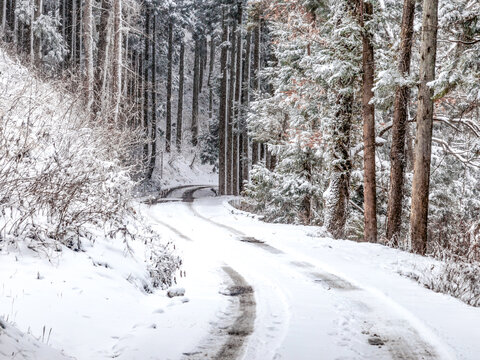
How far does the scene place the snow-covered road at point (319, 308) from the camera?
4.48 metres

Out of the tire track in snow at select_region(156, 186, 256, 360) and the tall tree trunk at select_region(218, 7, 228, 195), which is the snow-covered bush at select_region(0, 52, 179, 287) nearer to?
the tire track in snow at select_region(156, 186, 256, 360)

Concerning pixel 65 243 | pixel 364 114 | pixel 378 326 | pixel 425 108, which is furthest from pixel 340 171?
pixel 65 243

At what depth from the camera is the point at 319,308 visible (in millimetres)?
5809

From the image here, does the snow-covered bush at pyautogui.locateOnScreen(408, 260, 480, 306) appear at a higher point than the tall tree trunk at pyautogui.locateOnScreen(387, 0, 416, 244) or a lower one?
lower

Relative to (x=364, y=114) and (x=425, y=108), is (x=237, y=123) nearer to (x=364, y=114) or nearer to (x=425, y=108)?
(x=364, y=114)

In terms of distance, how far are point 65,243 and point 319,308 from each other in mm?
3992

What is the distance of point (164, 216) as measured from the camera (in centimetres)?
1873

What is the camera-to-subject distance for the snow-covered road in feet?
14.7

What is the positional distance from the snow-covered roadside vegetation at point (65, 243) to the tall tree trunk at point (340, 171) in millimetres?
7649

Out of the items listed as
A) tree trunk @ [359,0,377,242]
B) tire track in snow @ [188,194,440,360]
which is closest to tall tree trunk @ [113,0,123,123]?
tree trunk @ [359,0,377,242]

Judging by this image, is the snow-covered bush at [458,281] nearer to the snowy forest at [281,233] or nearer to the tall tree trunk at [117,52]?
the snowy forest at [281,233]

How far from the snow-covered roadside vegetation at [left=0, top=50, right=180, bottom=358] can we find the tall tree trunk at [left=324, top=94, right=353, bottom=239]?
25.1ft

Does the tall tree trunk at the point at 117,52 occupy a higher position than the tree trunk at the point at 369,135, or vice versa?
the tall tree trunk at the point at 117,52

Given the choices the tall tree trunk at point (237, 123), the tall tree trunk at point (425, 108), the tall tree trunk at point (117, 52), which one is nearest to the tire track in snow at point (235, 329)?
the tall tree trunk at point (425, 108)
